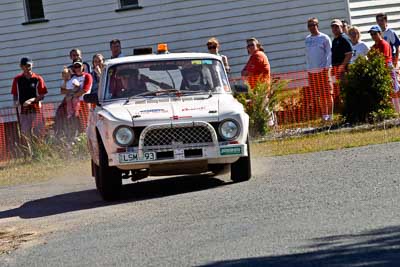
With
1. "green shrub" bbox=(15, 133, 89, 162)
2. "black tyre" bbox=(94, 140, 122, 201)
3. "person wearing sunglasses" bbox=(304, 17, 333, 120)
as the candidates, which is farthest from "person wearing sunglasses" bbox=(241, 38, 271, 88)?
"black tyre" bbox=(94, 140, 122, 201)

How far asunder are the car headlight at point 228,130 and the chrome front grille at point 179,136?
0.16 meters

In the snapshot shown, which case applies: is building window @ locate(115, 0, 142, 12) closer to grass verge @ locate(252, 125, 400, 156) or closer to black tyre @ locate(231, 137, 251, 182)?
grass verge @ locate(252, 125, 400, 156)

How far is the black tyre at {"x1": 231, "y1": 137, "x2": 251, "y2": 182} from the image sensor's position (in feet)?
45.3

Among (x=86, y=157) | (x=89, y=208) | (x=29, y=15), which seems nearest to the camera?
(x=89, y=208)

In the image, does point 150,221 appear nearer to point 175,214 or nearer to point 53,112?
point 175,214

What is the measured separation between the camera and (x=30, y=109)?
21.3 metres

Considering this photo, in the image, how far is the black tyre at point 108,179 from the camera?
1354 cm

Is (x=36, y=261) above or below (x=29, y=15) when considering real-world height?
below

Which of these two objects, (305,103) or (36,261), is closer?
(36,261)

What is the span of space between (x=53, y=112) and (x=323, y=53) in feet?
17.2

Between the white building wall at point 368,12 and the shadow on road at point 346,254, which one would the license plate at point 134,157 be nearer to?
the shadow on road at point 346,254

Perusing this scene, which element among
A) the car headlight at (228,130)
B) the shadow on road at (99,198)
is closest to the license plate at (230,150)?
the car headlight at (228,130)

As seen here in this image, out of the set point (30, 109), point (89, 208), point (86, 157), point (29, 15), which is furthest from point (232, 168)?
point (29, 15)

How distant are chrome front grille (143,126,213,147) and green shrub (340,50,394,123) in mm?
6756
